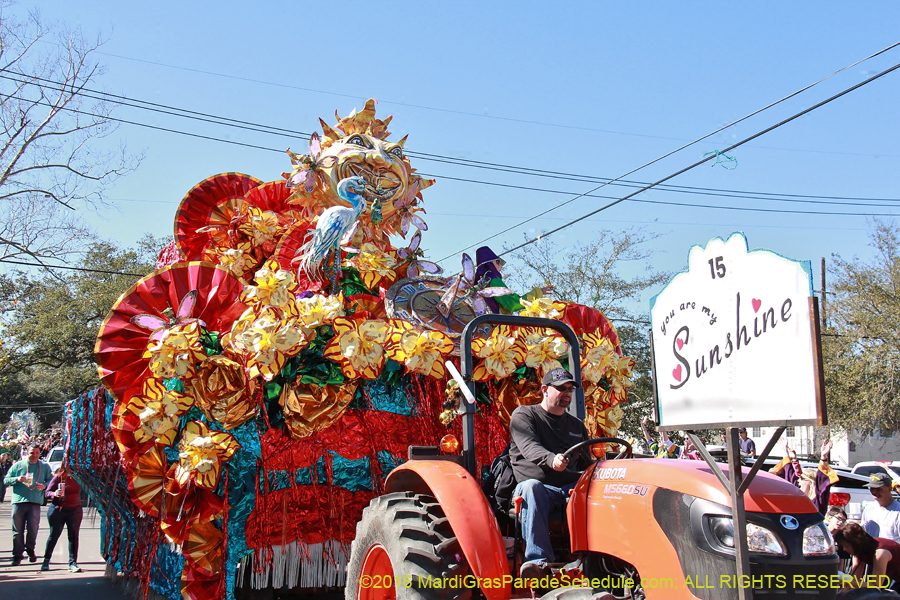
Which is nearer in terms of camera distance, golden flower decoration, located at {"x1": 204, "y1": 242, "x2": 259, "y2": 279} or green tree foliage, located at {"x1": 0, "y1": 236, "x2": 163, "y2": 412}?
golden flower decoration, located at {"x1": 204, "y1": 242, "x2": 259, "y2": 279}

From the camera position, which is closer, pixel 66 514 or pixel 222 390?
pixel 222 390

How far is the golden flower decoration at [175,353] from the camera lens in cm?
532

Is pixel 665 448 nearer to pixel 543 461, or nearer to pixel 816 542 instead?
pixel 543 461

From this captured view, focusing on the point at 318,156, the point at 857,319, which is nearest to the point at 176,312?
the point at 318,156

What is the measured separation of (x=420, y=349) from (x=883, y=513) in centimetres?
462

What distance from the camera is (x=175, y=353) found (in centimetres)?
537

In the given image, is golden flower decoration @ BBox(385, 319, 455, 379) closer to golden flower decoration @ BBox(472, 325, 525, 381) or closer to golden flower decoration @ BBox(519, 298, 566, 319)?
golden flower decoration @ BBox(472, 325, 525, 381)

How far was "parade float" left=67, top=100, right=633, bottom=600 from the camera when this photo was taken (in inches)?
213

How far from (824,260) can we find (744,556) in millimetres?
24870

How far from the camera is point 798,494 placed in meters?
2.96

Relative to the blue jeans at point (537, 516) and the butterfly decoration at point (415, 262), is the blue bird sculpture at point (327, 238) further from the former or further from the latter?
the blue jeans at point (537, 516)

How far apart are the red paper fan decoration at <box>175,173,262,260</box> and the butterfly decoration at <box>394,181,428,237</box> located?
1859 millimetres

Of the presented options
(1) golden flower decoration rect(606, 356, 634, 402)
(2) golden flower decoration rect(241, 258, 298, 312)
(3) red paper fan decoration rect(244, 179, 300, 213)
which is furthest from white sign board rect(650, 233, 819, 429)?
(3) red paper fan decoration rect(244, 179, 300, 213)

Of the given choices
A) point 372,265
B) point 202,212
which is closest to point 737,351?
point 372,265
